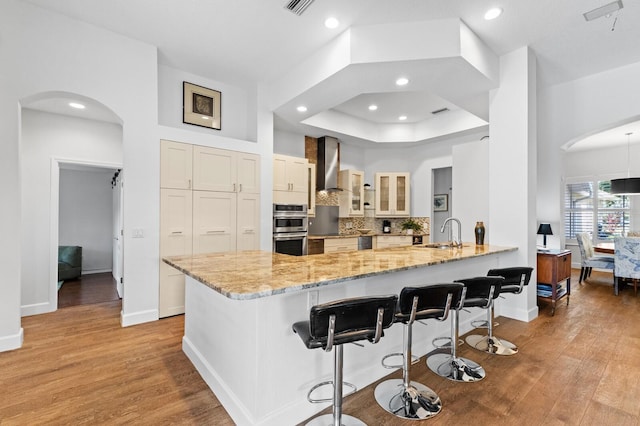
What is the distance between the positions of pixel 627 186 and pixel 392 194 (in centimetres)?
429

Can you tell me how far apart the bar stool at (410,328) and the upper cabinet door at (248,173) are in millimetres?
3129

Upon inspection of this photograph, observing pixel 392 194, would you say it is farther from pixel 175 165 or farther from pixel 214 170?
pixel 175 165

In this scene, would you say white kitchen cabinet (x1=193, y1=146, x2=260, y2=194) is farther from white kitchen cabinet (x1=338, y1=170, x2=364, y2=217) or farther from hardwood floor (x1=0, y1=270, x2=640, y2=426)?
white kitchen cabinet (x1=338, y1=170, x2=364, y2=217)

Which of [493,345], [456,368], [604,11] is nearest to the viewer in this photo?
[456,368]

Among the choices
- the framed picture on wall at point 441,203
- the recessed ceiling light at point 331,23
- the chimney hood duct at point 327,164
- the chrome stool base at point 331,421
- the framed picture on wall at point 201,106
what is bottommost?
the chrome stool base at point 331,421

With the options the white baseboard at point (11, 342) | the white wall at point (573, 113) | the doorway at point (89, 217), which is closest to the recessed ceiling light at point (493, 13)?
the white wall at point (573, 113)

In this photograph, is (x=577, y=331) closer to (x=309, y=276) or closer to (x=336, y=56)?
(x=309, y=276)

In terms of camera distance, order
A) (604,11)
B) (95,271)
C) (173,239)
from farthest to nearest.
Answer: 1. (95,271)
2. (173,239)
3. (604,11)

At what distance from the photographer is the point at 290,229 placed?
505 cm

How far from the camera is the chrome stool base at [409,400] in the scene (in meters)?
1.89

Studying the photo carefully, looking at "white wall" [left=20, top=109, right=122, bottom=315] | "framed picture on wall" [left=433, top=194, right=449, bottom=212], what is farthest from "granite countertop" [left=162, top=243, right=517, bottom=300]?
"framed picture on wall" [left=433, top=194, right=449, bottom=212]

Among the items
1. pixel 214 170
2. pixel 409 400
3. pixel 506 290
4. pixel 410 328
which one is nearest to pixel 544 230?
pixel 506 290

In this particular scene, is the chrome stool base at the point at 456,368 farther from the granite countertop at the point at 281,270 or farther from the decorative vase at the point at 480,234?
the decorative vase at the point at 480,234

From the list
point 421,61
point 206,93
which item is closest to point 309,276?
point 421,61
